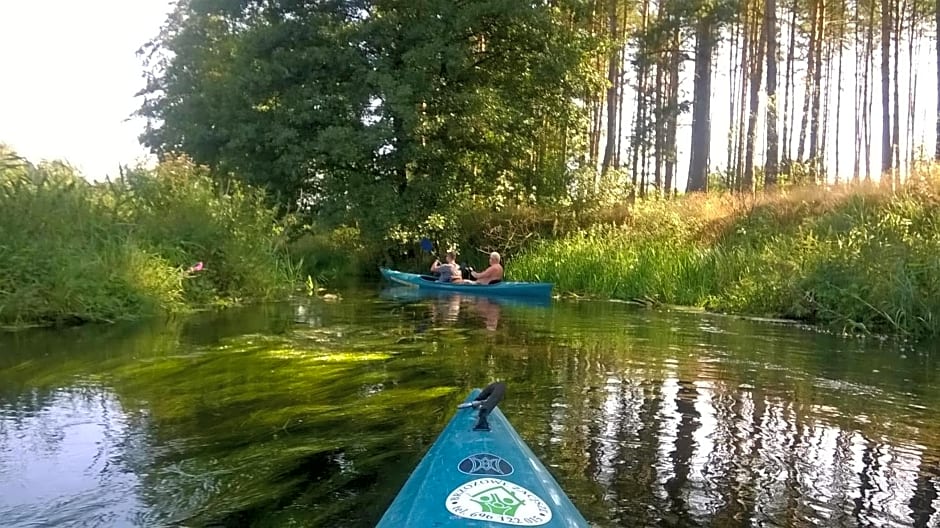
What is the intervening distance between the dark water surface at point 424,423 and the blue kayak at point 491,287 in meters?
4.14

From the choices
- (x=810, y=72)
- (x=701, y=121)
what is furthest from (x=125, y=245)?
(x=810, y=72)

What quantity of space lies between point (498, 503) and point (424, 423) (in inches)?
89.4

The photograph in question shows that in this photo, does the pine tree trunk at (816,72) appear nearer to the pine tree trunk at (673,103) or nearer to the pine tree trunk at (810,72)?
the pine tree trunk at (810,72)

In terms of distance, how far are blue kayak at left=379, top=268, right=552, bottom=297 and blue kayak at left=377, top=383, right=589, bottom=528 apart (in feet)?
31.0

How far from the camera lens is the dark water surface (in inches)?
127

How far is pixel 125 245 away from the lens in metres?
8.83

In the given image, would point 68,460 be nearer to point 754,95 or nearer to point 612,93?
point 754,95

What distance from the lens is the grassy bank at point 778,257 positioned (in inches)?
342

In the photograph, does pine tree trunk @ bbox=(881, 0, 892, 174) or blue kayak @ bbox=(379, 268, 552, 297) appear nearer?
blue kayak @ bbox=(379, 268, 552, 297)

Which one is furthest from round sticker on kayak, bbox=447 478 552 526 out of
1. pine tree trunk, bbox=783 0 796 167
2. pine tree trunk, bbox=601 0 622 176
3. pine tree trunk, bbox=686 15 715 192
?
pine tree trunk, bbox=783 0 796 167

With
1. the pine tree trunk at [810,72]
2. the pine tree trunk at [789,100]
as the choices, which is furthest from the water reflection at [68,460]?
the pine tree trunk at [810,72]

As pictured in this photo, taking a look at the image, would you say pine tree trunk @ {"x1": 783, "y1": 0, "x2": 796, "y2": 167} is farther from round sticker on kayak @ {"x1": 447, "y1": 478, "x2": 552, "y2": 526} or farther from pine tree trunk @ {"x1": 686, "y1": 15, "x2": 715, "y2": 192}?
round sticker on kayak @ {"x1": 447, "y1": 478, "x2": 552, "y2": 526}

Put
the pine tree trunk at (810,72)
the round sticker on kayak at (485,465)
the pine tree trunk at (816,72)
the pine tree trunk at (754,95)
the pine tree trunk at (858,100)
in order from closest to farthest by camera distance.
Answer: the round sticker on kayak at (485,465)
the pine tree trunk at (754,95)
the pine tree trunk at (816,72)
the pine tree trunk at (810,72)
the pine tree trunk at (858,100)

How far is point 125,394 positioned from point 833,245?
845 cm
